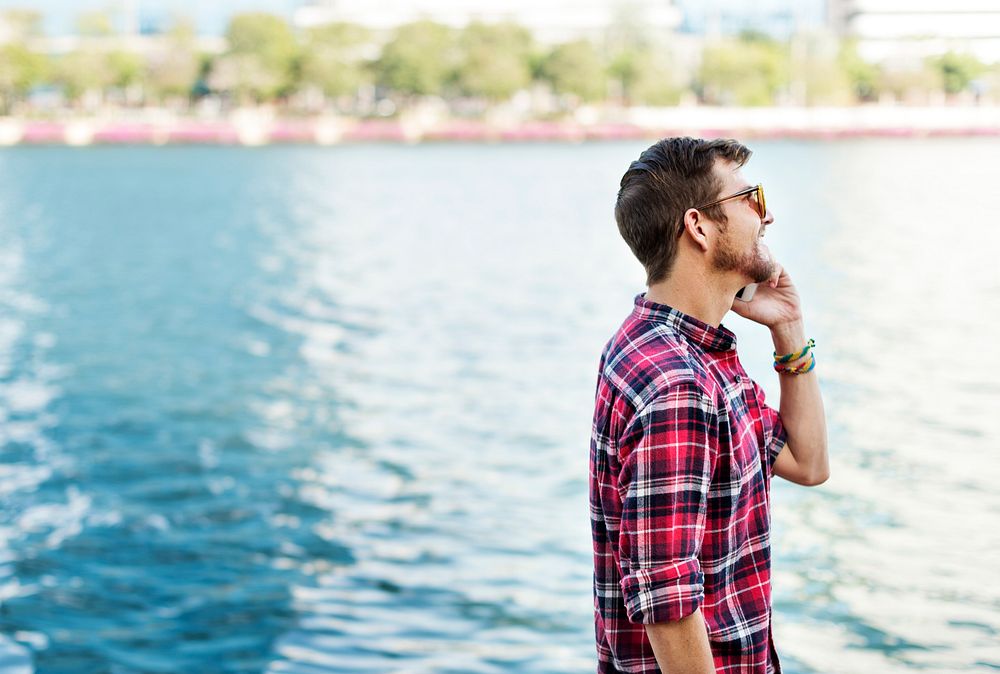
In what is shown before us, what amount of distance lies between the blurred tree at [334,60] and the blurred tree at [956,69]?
47.5 m

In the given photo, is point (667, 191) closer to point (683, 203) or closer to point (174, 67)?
point (683, 203)

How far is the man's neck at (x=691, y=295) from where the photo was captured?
2.29m

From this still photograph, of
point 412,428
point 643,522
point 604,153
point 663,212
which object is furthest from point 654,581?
point 604,153

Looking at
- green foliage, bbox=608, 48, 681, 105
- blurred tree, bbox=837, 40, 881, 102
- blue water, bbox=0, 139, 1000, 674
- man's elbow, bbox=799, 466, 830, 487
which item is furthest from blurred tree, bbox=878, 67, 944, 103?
man's elbow, bbox=799, 466, 830, 487

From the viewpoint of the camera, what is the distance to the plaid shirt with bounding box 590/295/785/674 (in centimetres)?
212

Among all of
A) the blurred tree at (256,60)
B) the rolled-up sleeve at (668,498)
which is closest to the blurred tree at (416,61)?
the blurred tree at (256,60)

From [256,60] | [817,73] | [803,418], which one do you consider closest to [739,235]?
[803,418]

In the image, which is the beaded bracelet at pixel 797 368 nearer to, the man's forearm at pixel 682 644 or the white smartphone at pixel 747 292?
the white smartphone at pixel 747 292

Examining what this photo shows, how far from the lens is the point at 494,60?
4031 inches

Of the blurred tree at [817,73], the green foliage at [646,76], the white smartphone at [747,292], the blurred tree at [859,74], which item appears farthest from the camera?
the blurred tree at [859,74]

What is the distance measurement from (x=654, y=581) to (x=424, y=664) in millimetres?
3806

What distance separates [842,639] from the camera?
593 cm

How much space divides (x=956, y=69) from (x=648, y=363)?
371 ft

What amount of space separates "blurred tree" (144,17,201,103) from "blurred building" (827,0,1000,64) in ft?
190
